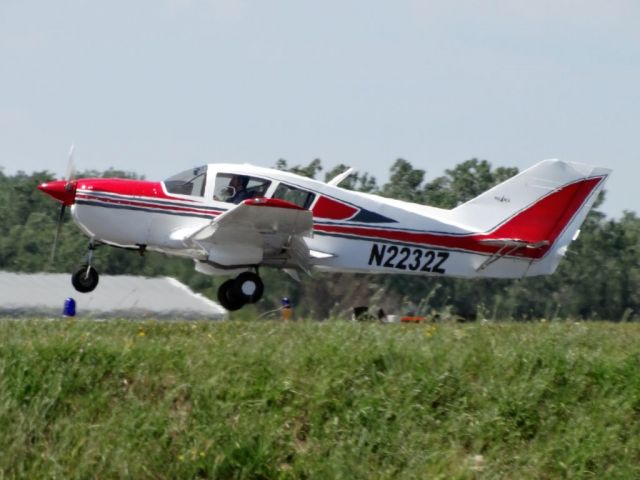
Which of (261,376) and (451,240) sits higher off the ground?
(451,240)

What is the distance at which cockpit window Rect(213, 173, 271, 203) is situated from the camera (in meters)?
17.8

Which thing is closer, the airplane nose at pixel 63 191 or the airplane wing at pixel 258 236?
the airplane wing at pixel 258 236

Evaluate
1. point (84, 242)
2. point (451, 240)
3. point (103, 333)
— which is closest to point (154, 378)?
point (103, 333)

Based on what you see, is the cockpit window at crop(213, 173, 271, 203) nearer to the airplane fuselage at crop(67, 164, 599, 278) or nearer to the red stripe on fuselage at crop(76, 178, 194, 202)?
the airplane fuselage at crop(67, 164, 599, 278)

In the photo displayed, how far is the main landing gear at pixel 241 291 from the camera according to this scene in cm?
1811

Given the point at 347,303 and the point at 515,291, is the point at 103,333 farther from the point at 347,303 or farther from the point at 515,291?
the point at 515,291

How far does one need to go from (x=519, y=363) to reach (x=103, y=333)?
3599 millimetres

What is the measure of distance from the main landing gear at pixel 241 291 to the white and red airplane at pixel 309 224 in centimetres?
2

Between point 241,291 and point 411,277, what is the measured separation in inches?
587

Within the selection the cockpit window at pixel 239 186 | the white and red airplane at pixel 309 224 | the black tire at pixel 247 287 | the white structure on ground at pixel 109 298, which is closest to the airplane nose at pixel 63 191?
the white and red airplane at pixel 309 224

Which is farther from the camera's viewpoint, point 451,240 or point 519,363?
point 451,240

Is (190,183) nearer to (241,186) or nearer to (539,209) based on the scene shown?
(241,186)

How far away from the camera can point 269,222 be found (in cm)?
1733

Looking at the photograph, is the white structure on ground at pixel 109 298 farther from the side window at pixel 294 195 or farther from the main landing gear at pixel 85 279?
the side window at pixel 294 195
